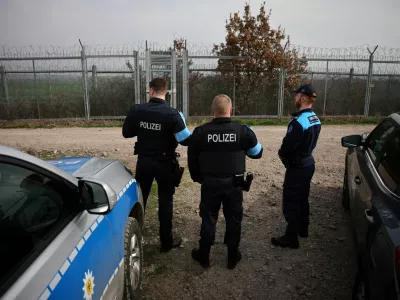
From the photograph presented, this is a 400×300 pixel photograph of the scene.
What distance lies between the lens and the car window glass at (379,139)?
3451mm

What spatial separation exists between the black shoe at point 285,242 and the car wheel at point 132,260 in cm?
179

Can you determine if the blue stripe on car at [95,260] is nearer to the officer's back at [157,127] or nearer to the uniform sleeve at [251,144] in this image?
the officer's back at [157,127]

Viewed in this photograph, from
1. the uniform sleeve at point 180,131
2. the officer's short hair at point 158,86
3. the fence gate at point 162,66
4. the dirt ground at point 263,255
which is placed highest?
the fence gate at point 162,66

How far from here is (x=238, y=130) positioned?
136 inches

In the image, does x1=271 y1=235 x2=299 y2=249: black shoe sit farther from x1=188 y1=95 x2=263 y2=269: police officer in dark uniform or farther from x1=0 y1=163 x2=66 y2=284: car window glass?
x1=0 y1=163 x2=66 y2=284: car window glass

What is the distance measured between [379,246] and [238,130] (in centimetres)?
166

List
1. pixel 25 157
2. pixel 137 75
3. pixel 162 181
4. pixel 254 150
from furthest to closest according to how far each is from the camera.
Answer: pixel 137 75 → pixel 162 181 → pixel 254 150 → pixel 25 157

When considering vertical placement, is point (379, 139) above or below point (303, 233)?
above

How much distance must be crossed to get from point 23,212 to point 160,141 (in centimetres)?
216

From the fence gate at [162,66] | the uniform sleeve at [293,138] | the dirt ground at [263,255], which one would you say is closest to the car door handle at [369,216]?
the dirt ground at [263,255]

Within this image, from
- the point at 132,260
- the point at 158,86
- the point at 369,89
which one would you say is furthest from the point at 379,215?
the point at 369,89

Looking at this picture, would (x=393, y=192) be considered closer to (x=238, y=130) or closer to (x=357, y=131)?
(x=238, y=130)

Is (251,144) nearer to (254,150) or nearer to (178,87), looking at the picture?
(254,150)

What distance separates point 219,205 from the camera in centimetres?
366
